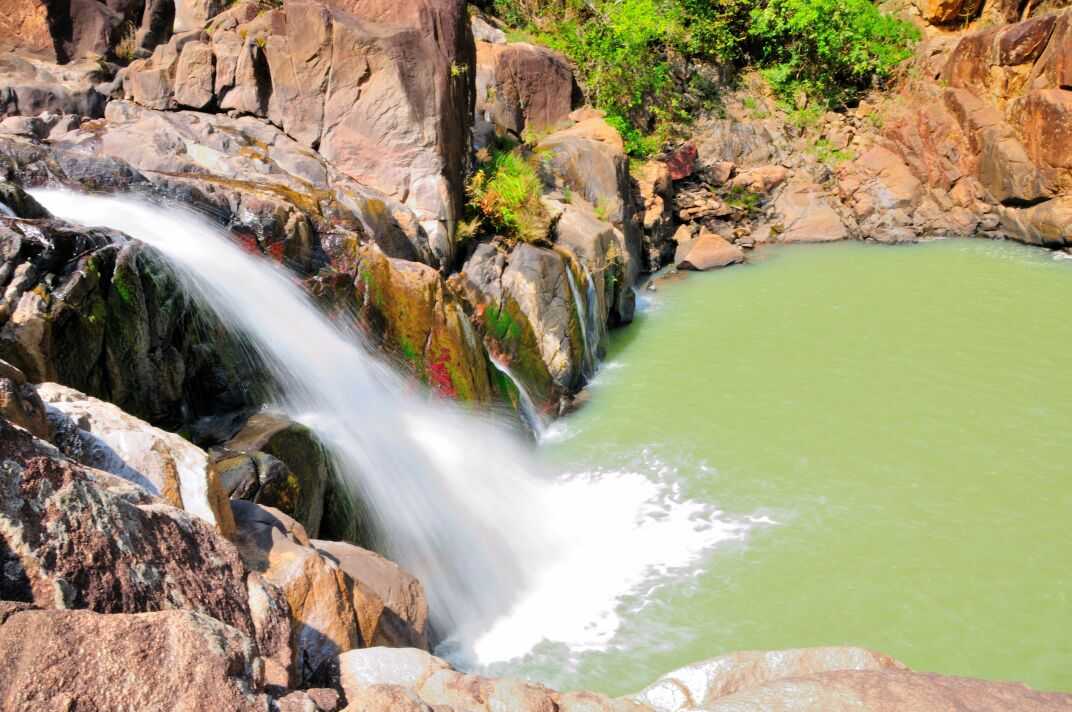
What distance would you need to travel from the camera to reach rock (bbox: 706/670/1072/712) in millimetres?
2990

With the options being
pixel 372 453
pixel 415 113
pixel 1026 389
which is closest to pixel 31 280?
pixel 372 453

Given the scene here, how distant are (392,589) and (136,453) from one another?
64.1 inches

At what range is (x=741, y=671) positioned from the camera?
3.89 metres

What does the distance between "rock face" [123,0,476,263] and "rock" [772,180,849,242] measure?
9710mm

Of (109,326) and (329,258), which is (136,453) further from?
(329,258)

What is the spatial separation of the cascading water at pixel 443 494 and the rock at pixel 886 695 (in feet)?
9.09

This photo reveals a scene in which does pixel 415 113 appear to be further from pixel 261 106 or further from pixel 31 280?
pixel 31 280

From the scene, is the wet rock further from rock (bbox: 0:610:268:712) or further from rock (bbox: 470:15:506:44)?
rock (bbox: 470:15:506:44)

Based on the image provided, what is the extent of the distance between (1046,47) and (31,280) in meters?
18.0

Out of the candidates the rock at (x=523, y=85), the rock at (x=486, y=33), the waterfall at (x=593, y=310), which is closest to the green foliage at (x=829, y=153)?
the rock at (x=523, y=85)

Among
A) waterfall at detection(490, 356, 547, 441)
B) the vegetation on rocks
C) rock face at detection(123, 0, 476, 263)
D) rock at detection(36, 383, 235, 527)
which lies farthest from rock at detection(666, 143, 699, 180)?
rock at detection(36, 383, 235, 527)

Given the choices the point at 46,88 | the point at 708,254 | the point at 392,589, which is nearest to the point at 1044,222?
the point at 708,254

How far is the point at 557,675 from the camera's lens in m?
5.46

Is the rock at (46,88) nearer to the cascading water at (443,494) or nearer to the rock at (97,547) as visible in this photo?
the cascading water at (443,494)
